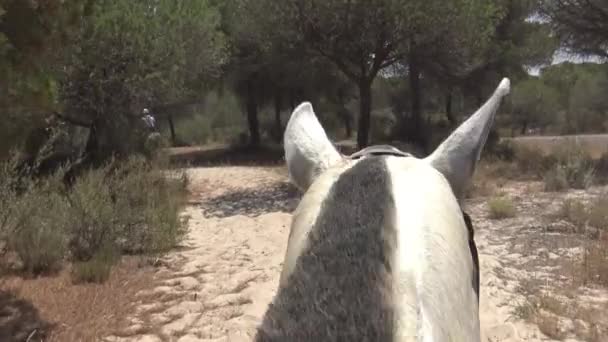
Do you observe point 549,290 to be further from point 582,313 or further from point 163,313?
point 163,313

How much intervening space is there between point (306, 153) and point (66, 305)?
3.67 m

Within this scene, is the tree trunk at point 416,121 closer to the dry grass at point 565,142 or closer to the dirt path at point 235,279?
the dry grass at point 565,142

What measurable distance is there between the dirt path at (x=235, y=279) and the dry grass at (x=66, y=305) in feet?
0.52

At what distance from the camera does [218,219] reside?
844 centimetres

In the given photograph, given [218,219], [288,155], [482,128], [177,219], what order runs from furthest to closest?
1. [218,219]
2. [177,219]
3. [288,155]
4. [482,128]

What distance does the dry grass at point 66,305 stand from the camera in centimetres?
393

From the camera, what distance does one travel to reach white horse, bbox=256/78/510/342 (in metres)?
0.83

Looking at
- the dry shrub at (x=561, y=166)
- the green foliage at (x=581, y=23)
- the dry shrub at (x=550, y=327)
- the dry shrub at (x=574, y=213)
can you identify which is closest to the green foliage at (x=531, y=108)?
the green foliage at (x=581, y=23)

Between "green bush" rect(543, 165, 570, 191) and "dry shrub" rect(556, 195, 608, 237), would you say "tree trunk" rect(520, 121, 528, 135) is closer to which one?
"green bush" rect(543, 165, 570, 191)

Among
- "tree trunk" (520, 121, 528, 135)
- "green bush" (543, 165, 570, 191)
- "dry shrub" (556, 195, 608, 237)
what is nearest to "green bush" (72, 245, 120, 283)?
"dry shrub" (556, 195, 608, 237)

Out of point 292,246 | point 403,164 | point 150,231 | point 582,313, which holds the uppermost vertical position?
point 403,164

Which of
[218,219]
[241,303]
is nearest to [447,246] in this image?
[241,303]

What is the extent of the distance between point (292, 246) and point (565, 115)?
37.0m

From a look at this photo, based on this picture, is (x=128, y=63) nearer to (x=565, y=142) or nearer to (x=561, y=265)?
(x=561, y=265)
